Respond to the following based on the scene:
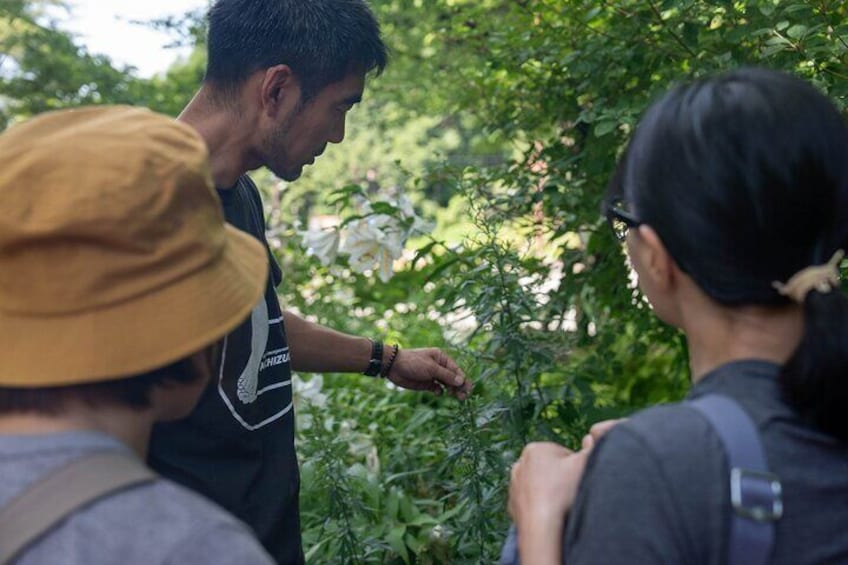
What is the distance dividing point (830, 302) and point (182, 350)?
0.88m

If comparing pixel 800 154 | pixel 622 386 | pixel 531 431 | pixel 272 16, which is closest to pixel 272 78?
pixel 272 16

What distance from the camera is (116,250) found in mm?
1312

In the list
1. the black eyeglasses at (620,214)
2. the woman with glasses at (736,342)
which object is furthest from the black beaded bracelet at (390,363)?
the woman with glasses at (736,342)

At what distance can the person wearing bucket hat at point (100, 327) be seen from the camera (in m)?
1.21

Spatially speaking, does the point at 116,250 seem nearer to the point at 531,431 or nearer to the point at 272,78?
the point at 272,78

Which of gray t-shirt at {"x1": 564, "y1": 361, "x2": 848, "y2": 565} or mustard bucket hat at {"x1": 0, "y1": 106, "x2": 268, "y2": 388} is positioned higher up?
mustard bucket hat at {"x1": 0, "y1": 106, "x2": 268, "y2": 388}

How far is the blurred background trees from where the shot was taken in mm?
2883

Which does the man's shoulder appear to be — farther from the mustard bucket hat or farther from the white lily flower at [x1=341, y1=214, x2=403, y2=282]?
the mustard bucket hat

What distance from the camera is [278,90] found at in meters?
2.61

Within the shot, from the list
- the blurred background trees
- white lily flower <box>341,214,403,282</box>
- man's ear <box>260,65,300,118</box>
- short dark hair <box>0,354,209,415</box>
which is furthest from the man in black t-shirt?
short dark hair <box>0,354,209,415</box>

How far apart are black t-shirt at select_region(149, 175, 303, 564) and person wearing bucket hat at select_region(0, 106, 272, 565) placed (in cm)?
89

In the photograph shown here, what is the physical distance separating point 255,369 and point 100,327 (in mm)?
1098

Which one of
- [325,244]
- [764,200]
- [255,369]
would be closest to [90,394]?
[764,200]

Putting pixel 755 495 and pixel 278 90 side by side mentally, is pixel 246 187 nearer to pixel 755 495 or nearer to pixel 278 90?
pixel 278 90
